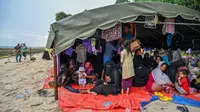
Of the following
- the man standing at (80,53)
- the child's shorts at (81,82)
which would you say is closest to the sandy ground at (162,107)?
the child's shorts at (81,82)

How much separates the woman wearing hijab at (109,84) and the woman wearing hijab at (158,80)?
100cm

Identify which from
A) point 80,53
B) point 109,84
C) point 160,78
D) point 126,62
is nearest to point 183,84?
point 160,78

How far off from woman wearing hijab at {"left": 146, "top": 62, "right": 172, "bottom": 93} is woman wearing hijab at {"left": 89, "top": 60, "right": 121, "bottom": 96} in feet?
3.29

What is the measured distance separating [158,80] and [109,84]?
153cm

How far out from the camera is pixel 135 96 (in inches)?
195

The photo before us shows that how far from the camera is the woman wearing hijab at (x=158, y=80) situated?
528 centimetres

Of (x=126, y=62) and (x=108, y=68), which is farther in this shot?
(x=108, y=68)

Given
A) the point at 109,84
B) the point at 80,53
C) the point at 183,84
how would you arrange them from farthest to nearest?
1. the point at 80,53
2. the point at 109,84
3. the point at 183,84

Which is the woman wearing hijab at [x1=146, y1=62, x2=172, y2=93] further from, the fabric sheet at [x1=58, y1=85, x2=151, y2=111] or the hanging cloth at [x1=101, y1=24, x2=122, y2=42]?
the hanging cloth at [x1=101, y1=24, x2=122, y2=42]

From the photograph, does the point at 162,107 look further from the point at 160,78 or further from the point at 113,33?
the point at 113,33

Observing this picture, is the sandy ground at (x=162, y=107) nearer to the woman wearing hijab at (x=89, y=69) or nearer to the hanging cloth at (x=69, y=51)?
the woman wearing hijab at (x=89, y=69)

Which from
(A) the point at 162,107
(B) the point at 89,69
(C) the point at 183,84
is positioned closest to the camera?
(A) the point at 162,107

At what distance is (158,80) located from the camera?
540 centimetres

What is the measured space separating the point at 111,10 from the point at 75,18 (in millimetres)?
1112
